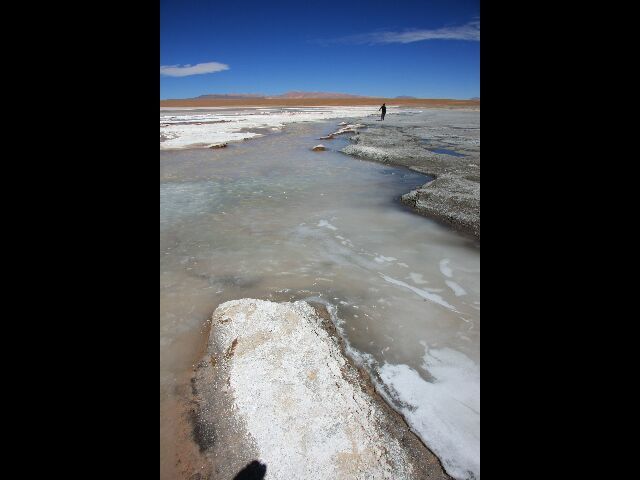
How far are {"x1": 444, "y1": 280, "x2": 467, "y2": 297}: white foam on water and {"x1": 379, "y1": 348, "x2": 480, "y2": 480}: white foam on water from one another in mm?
1155

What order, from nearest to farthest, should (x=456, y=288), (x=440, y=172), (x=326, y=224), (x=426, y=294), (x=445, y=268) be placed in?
(x=426, y=294) < (x=456, y=288) < (x=445, y=268) < (x=326, y=224) < (x=440, y=172)

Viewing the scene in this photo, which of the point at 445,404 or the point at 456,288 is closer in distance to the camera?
the point at 445,404

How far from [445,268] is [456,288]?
0.58 metres

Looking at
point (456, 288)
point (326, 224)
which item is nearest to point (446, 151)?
point (326, 224)

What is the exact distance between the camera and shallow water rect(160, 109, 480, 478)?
2953 millimetres

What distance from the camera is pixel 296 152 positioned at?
1558cm

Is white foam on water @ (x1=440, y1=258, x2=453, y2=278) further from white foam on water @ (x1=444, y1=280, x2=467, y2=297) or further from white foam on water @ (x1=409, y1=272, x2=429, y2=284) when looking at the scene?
white foam on water @ (x1=409, y1=272, x2=429, y2=284)

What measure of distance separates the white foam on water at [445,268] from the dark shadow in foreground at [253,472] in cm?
347

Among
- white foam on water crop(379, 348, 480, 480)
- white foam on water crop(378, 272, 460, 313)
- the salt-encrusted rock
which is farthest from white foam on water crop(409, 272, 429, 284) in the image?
the salt-encrusted rock

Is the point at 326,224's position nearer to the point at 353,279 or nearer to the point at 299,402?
the point at 353,279

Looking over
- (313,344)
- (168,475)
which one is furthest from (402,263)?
(168,475)

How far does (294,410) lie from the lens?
8.85 ft
